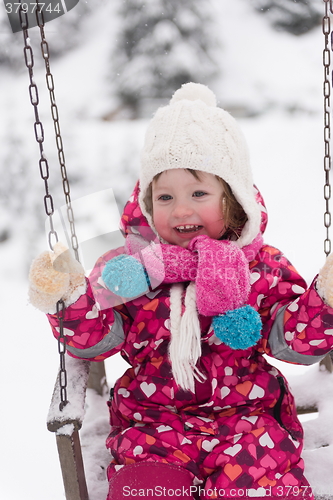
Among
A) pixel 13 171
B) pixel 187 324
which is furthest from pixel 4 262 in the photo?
pixel 187 324

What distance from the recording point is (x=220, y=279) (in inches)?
43.6

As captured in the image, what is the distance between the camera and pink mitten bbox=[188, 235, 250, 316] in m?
1.11

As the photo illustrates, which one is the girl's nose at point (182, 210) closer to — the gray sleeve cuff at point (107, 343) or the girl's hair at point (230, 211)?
the girl's hair at point (230, 211)

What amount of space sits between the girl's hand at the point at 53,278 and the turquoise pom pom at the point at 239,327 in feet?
1.07

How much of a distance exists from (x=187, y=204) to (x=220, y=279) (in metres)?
0.19

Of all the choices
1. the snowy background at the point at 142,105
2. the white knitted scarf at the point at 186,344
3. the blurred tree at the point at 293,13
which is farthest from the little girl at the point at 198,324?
the blurred tree at the point at 293,13

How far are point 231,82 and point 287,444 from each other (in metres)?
3.03

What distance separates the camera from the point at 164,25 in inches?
129

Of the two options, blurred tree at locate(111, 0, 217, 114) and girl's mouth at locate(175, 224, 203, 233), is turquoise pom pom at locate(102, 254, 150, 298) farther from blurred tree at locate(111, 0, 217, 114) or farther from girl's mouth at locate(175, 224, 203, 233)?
blurred tree at locate(111, 0, 217, 114)

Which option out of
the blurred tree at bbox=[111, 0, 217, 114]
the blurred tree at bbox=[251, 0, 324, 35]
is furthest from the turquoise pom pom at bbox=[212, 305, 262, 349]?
the blurred tree at bbox=[251, 0, 324, 35]

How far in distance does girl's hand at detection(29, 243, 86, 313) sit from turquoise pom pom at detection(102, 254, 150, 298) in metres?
0.12

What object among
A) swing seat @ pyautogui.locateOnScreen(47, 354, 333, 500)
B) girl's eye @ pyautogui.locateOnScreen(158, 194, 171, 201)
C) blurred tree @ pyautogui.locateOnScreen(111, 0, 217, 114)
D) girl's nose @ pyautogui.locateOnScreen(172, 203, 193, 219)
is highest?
blurred tree @ pyautogui.locateOnScreen(111, 0, 217, 114)

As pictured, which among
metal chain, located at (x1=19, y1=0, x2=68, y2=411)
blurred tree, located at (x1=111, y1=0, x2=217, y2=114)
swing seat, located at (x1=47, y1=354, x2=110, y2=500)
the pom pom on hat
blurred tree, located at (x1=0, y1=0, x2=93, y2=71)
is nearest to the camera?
metal chain, located at (x1=19, y1=0, x2=68, y2=411)

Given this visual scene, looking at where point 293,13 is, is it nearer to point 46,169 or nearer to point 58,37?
point 58,37
